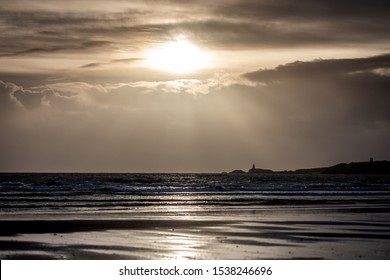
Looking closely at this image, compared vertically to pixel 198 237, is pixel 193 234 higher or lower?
higher

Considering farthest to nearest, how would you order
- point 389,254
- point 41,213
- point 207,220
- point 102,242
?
point 41,213, point 207,220, point 102,242, point 389,254

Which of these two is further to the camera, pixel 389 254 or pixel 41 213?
pixel 41 213

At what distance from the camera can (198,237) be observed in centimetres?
2764

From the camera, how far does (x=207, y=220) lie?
3631cm

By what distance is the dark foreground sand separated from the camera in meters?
23.2

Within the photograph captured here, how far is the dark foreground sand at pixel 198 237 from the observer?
914 inches

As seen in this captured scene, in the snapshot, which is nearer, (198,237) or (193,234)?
(198,237)

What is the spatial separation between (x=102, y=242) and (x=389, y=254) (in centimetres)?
972
